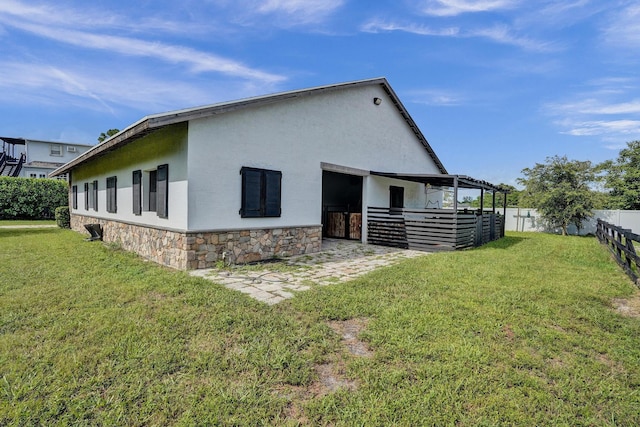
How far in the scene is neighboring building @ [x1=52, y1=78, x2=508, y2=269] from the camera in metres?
6.71

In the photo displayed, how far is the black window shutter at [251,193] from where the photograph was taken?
7.33 meters

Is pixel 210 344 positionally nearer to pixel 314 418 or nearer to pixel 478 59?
pixel 314 418

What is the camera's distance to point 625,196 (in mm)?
23406

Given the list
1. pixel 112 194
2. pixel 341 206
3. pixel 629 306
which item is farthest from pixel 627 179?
pixel 112 194

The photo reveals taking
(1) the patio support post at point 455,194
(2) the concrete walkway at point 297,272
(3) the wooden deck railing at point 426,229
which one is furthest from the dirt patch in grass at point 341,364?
(1) the patio support post at point 455,194

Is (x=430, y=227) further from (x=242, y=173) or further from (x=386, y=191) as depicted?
(x=242, y=173)

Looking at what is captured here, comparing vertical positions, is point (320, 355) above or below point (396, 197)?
below

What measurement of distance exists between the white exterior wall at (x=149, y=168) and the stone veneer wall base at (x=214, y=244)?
0.93ft

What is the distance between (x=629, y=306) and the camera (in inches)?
182

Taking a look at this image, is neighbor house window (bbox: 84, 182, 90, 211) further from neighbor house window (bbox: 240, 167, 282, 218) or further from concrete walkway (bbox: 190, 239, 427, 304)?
concrete walkway (bbox: 190, 239, 427, 304)

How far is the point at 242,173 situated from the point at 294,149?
Answer: 1.98 metres

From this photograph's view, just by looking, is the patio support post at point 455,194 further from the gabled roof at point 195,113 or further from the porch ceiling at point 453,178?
the gabled roof at point 195,113

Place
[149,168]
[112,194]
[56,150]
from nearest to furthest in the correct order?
1. [149,168]
2. [112,194]
3. [56,150]

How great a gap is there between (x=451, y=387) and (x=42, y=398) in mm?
3205
